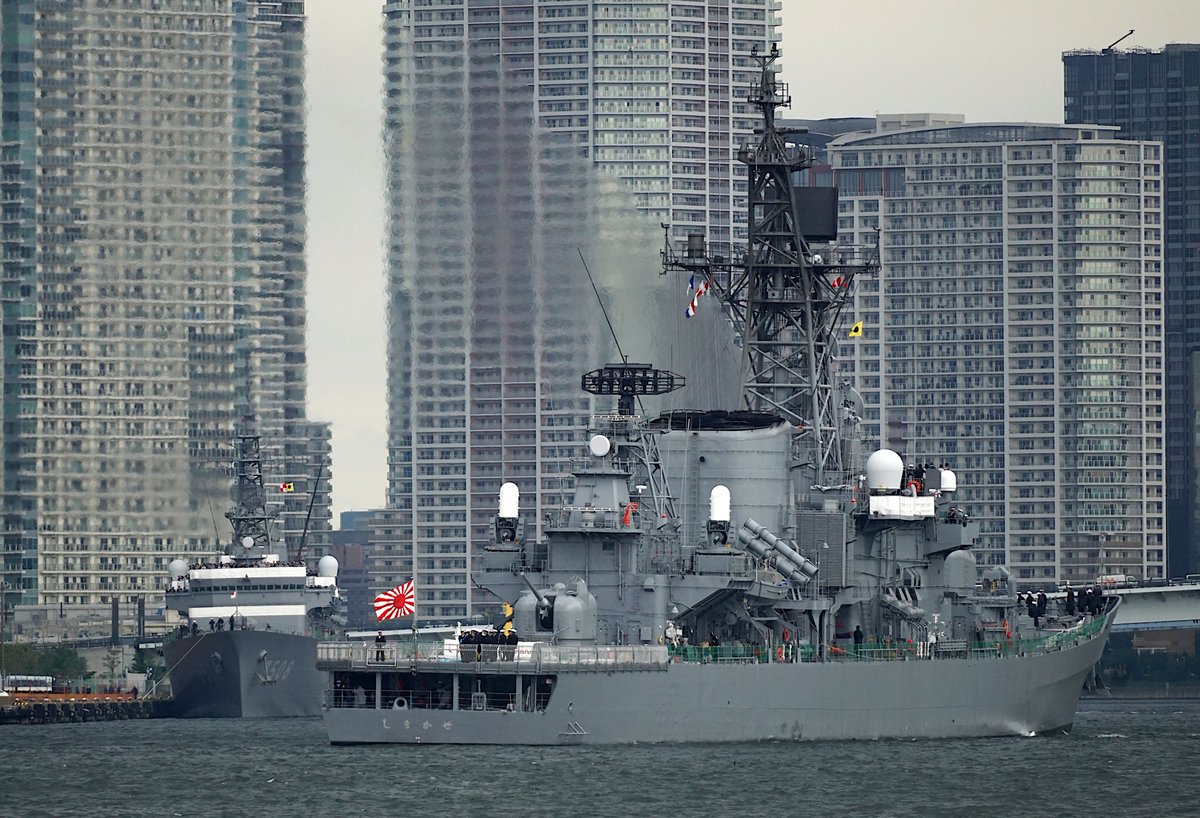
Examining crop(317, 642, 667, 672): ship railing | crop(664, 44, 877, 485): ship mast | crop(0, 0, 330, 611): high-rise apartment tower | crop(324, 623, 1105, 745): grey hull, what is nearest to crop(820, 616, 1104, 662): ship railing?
crop(324, 623, 1105, 745): grey hull

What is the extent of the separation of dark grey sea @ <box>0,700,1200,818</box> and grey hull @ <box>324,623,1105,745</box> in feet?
1.43

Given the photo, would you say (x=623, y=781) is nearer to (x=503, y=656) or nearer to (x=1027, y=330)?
(x=503, y=656)

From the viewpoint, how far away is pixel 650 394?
72125mm

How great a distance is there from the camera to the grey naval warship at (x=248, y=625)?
335ft

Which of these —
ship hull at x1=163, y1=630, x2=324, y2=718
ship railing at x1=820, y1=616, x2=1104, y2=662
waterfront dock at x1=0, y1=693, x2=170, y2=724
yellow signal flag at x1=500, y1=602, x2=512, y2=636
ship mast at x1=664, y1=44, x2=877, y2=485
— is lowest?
waterfront dock at x1=0, y1=693, x2=170, y2=724

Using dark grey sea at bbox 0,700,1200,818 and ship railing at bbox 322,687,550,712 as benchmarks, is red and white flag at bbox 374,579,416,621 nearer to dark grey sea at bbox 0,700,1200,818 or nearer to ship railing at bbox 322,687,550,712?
dark grey sea at bbox 0,700,1200,818

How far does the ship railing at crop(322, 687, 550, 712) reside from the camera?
65125 millimetres

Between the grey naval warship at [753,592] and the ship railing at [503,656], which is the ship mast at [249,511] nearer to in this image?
the grey naval warship at [753,592]

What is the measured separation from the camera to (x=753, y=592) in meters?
69.1

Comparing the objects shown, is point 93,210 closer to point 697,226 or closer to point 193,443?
point 193,443

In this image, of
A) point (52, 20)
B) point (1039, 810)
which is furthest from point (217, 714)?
point (52, 20)

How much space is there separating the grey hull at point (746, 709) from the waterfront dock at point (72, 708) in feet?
135

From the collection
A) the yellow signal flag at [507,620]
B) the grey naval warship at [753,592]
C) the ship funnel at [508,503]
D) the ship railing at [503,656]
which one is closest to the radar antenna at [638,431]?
the grey naval warship at [753,592]

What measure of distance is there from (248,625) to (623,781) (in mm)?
46081
